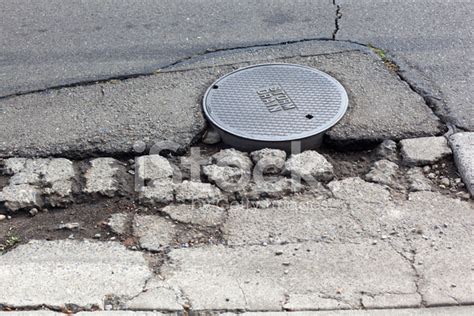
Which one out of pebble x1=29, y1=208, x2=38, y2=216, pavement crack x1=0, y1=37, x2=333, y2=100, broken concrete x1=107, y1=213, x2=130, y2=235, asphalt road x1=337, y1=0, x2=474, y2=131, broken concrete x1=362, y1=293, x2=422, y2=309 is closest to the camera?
broken concrete x1=362, y1=293, x2=422, y2=309

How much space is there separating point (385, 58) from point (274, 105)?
92 centimetres

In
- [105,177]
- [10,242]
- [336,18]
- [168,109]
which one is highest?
[336,18]

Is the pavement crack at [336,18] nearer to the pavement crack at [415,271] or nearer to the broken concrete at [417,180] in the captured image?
the broken concrete at [417,180]

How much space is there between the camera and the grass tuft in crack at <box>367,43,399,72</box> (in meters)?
3.95

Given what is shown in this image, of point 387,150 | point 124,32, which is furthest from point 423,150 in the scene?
point 124,32

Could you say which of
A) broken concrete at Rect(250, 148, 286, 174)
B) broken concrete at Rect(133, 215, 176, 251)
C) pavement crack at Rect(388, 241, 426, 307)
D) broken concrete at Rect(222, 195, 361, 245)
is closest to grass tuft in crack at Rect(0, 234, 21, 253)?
broken concrete at Rect(133, 215, 176, 251)

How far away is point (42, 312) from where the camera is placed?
2426mm

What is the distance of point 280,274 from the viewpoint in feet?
8.46

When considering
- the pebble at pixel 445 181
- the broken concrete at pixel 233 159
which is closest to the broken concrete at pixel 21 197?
the broken concrete at pixel 233 159

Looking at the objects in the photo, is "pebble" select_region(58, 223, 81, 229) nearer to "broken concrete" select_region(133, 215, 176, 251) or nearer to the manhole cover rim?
"broken concrete" select_region(133, 215, 176, 251)

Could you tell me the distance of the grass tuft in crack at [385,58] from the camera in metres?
3.95

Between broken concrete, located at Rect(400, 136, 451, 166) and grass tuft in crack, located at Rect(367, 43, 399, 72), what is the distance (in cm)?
76

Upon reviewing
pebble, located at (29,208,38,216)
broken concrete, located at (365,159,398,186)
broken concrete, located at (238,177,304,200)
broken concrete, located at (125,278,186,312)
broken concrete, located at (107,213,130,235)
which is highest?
broken concrete, located at (365,159,398,186)

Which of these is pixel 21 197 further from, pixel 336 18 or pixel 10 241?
pixel 336 18
